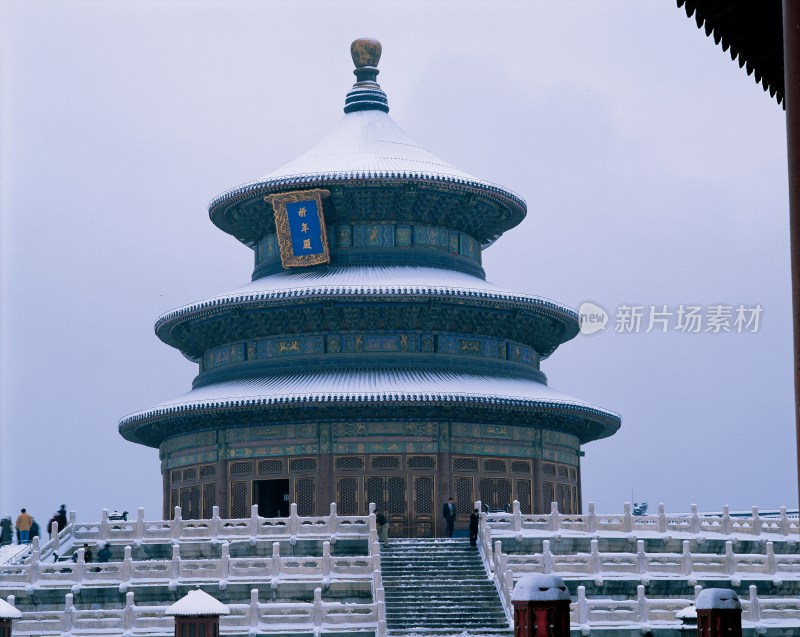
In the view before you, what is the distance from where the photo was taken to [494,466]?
4500 cm

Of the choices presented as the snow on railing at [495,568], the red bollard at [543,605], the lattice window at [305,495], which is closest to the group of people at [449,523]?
the snow on railing at [495,568]

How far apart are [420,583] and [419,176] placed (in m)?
17.6

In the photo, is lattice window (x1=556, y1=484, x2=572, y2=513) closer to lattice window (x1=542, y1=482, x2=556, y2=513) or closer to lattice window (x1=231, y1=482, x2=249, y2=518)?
lattice window (x1=542, y1=482, x2=556, y2=513)

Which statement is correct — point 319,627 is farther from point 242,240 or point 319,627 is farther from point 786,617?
point 242,240

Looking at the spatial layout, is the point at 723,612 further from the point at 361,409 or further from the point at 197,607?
the point at 361,409

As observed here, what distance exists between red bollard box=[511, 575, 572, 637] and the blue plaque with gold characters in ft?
112

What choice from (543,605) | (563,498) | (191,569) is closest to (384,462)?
(563,498)

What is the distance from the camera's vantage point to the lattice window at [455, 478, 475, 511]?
4381 cm

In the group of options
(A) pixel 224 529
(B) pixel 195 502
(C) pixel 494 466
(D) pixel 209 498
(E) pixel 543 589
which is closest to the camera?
(E) pixel 543 589

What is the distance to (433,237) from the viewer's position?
4909 centimetres

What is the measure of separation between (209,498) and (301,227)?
954 centimetres

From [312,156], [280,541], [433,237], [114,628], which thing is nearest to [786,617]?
[280,541]

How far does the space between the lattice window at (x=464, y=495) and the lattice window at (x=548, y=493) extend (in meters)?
3.00

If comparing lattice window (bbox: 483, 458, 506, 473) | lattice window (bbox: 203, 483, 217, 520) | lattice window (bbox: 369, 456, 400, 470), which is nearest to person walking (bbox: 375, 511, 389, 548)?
lattice window (bbox: 369, 456, 400, 470)
